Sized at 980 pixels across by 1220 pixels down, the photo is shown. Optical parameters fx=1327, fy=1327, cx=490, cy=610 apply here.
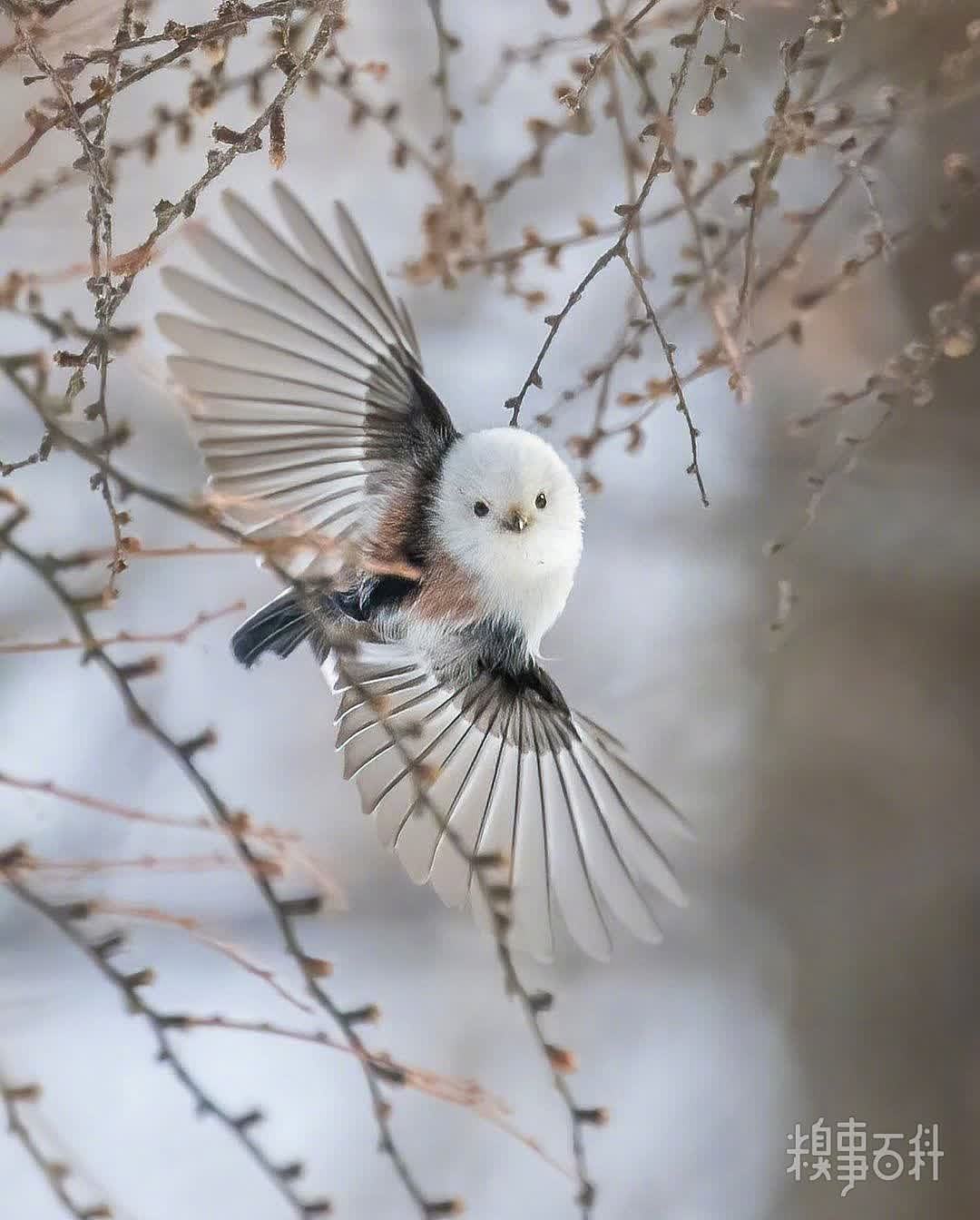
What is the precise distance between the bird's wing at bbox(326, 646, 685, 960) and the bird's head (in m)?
0.15

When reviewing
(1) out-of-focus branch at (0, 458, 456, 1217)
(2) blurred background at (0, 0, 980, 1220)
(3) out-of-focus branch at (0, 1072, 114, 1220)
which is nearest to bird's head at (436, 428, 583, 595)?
(1) out-of-focus branch at (0, 458, 456, 1217)

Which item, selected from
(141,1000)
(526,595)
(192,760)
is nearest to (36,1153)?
(141,1000)

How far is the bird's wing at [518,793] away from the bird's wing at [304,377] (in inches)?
8.0

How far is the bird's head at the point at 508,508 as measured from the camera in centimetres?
133

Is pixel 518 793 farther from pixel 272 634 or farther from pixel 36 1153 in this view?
pixel 36 1153

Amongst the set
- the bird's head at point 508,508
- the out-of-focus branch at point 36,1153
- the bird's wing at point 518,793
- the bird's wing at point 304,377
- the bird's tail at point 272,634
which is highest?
the bird's wing at point 304,377

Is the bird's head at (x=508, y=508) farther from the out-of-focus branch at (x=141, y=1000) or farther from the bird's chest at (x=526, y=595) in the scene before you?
the out-of-focus branch at (x=141, y=1000)

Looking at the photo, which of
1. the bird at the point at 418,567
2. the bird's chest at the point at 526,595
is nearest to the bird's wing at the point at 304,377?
the bird at the point at 418,567

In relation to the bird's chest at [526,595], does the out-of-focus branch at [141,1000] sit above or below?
below

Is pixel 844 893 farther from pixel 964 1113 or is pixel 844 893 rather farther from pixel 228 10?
pixel 228 10

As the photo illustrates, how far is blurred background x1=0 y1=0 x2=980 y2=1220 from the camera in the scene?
254 centimetres

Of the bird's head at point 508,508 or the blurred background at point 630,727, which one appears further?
the blurred background at point 630,727

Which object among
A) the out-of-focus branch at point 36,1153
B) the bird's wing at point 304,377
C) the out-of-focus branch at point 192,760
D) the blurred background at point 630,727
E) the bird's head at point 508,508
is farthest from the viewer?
the blurred background at point 630,727

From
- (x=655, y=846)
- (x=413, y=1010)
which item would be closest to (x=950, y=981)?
(x=413, y=1010)
